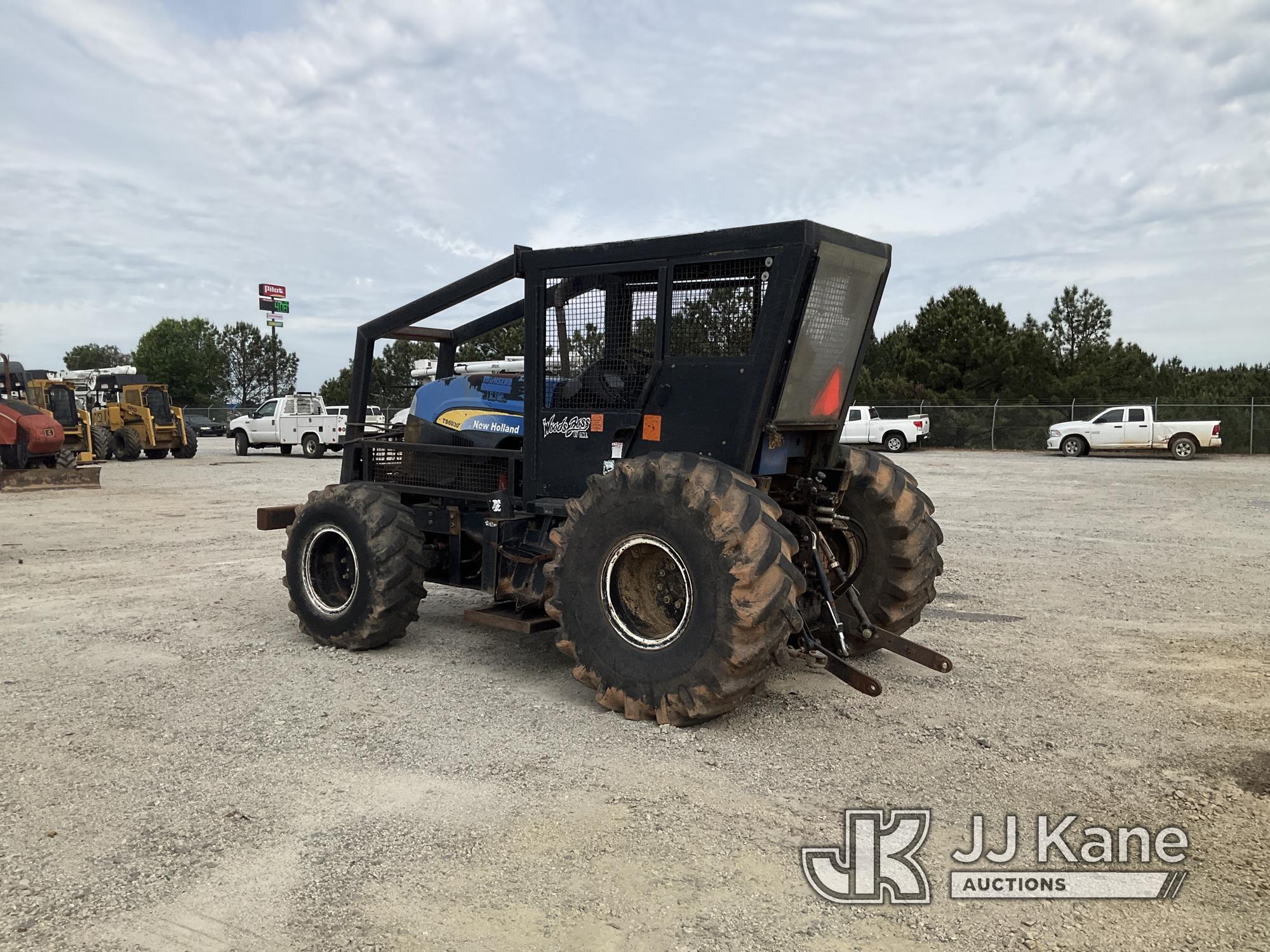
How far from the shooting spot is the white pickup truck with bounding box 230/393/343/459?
3122 centimetres

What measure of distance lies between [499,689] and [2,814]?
2520 mm

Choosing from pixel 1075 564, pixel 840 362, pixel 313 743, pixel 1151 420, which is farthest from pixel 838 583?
pixel 1151 420

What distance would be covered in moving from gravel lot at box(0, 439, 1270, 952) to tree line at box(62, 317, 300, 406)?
71118 mm

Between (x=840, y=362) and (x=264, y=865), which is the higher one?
(x=840, y=362)

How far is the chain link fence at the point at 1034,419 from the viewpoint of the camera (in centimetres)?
3222

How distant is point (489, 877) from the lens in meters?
3.41

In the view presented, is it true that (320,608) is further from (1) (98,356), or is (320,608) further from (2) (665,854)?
(1) (98,356)

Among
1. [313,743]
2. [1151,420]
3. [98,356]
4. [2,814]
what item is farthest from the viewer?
[98,356]

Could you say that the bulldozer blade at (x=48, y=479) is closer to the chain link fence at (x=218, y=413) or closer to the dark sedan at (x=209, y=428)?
the dark sedan at (x=209, y=428)

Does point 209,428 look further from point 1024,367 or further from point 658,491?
point 658,491

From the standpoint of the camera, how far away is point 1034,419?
35.9 m

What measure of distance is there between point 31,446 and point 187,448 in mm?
9127

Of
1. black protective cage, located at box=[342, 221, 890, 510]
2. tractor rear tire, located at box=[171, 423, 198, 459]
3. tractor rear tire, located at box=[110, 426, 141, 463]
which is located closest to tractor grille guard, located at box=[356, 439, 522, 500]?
black protective cage, located at box=[342, 221, 890, 510]

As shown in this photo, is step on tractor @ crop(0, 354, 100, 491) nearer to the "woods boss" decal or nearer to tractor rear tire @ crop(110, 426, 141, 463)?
tractor rear tire @ crop(110, 426, 141, 463)
